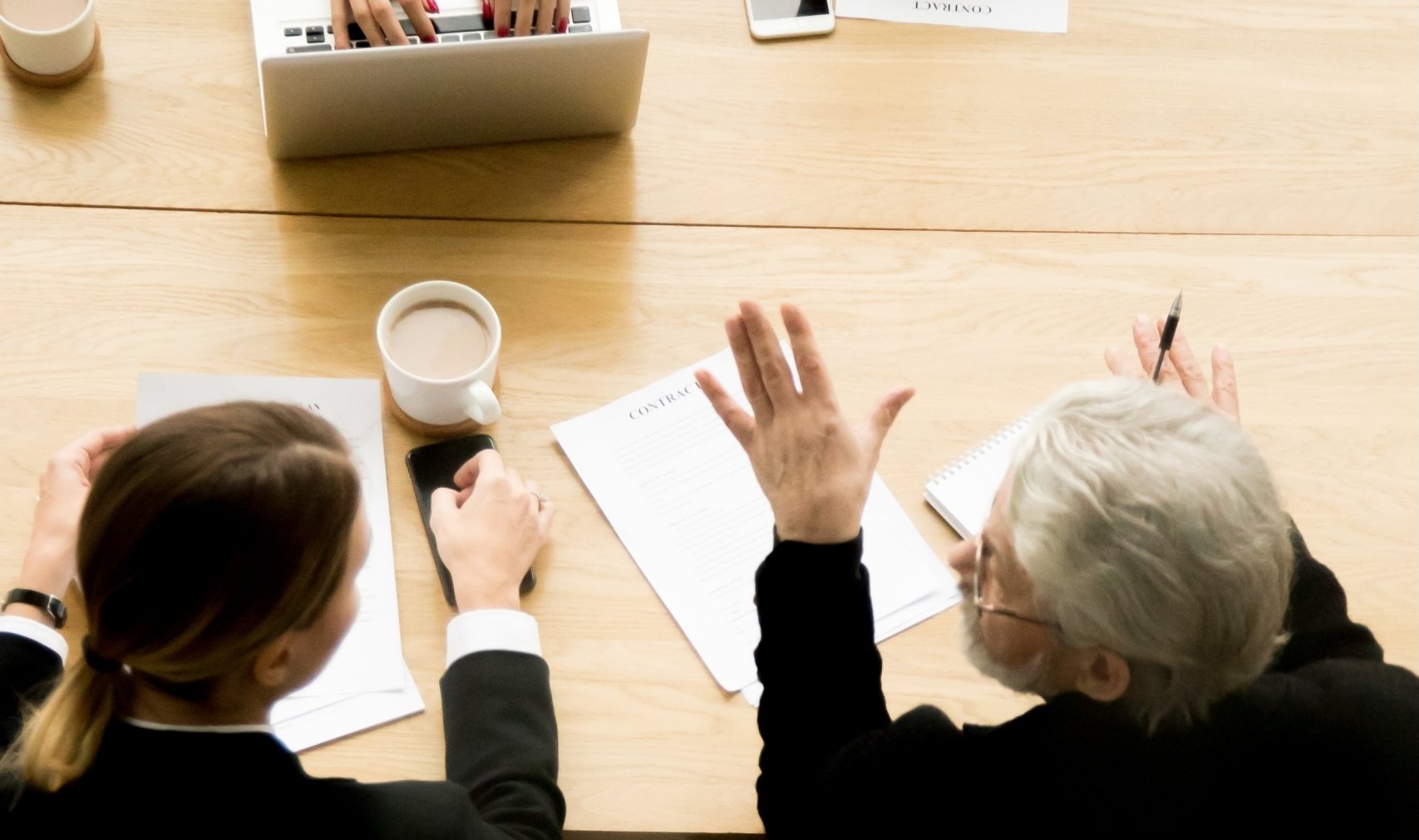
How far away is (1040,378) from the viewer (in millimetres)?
1293

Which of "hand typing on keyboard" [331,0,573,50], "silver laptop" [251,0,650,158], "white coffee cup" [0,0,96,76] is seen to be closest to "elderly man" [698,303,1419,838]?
"silver laptop" [251,0,650,158]

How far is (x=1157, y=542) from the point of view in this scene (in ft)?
2.94

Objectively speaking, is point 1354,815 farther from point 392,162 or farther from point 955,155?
point 392,162

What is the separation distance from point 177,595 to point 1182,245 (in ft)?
3.59

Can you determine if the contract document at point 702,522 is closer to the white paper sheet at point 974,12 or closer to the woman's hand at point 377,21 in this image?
the woman's hand at point 377,21

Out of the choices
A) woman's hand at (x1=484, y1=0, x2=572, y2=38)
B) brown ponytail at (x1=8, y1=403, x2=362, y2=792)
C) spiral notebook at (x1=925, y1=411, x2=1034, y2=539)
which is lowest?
spiral notebook at (x1=925, y1=411, x2=1034, y2=539)

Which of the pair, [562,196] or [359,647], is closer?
[359,647]

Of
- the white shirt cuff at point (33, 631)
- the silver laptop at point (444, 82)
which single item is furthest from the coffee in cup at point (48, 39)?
the white shirt cuff at point (33, 631)

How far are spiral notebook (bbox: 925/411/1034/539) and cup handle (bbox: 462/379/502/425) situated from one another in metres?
0.42

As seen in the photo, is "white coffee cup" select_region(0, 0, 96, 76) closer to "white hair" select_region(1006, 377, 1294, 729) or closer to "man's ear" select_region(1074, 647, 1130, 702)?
"white hair" select_region(1006, 377, 1294, 729)

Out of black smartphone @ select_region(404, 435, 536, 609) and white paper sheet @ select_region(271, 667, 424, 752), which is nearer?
white paper sheet @ select_region(271, 667, 424, 752)

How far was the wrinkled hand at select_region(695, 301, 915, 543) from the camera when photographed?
3.42 ft

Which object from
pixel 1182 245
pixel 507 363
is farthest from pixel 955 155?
pixel 507 363

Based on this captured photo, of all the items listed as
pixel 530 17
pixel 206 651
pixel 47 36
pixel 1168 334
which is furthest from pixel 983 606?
pixel 47 36
